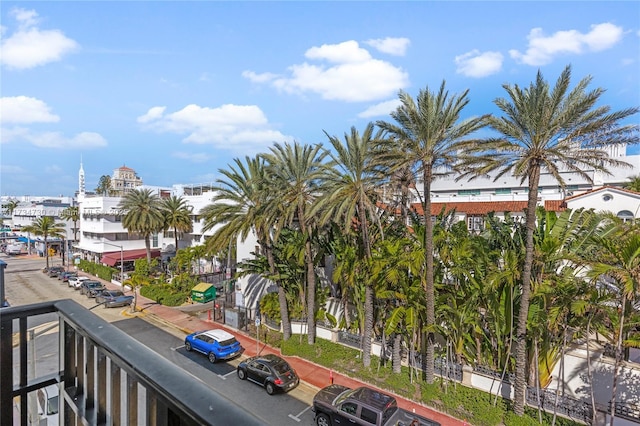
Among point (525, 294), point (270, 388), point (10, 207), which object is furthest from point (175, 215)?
point (10, 207)

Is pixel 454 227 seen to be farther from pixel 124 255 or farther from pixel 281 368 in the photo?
pixel 124 255

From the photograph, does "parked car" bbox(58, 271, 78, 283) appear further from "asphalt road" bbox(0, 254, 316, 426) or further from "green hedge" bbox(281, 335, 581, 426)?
"green hedge" bbox(281, 335, 581, 426)

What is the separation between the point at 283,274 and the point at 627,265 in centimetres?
1659

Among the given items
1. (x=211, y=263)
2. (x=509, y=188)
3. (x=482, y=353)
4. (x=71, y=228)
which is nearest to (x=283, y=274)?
(x=482, y=353)

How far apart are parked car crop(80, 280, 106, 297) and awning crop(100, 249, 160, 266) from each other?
652 centimetres

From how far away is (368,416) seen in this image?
12.9m

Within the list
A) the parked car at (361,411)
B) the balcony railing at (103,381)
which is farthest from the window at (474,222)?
the balcony railing at (103,381)

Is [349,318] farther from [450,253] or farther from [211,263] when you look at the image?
[211,263]

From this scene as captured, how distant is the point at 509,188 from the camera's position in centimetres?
4169

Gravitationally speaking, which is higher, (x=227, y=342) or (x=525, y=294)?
(x=525, y=294)

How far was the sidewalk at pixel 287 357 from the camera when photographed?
15.2m

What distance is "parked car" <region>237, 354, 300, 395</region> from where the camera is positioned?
1655 centimetres

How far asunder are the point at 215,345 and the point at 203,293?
13.1 meters

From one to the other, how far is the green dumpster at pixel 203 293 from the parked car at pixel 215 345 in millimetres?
10794
